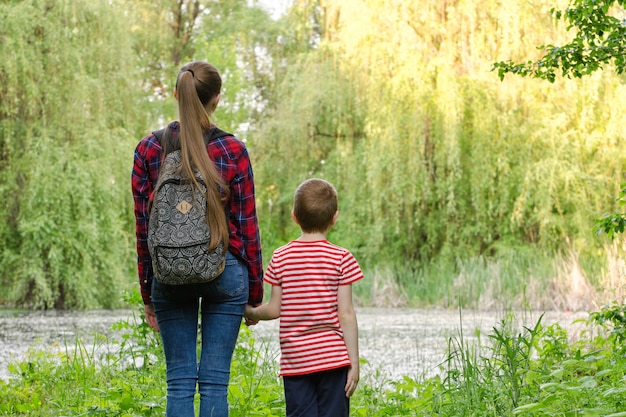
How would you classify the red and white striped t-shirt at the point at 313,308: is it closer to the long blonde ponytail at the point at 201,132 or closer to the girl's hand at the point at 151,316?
the long blonde ponytail at the point at 201,132

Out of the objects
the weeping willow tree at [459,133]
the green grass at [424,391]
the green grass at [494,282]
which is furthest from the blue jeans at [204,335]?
the weeping willow tree at [459,133]

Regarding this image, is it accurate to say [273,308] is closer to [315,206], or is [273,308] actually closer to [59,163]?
[315,206]

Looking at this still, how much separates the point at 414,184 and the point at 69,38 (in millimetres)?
5867

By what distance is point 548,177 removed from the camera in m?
13.8

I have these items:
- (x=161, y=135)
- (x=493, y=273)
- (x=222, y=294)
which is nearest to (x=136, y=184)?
(x=161, y=135)

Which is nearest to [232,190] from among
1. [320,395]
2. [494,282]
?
[320,395]

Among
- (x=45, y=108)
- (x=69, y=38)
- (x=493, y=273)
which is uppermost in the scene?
(x=69, y=38)

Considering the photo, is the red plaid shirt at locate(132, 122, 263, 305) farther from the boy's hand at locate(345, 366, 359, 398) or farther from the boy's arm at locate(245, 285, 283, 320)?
the boy's hand at locate(345, 366, 359, 398)

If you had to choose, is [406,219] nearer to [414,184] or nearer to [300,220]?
[414,184]

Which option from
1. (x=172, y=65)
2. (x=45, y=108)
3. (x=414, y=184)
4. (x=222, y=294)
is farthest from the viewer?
(x=172, y=65)

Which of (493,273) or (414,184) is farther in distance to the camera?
(414,184)

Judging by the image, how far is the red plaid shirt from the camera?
2.96 metres

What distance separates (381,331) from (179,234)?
769cm

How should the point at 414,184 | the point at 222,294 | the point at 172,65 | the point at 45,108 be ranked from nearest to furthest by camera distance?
the point at 222,294 → the point at 45,108 → the point at 414,184 → the point at 172,65
